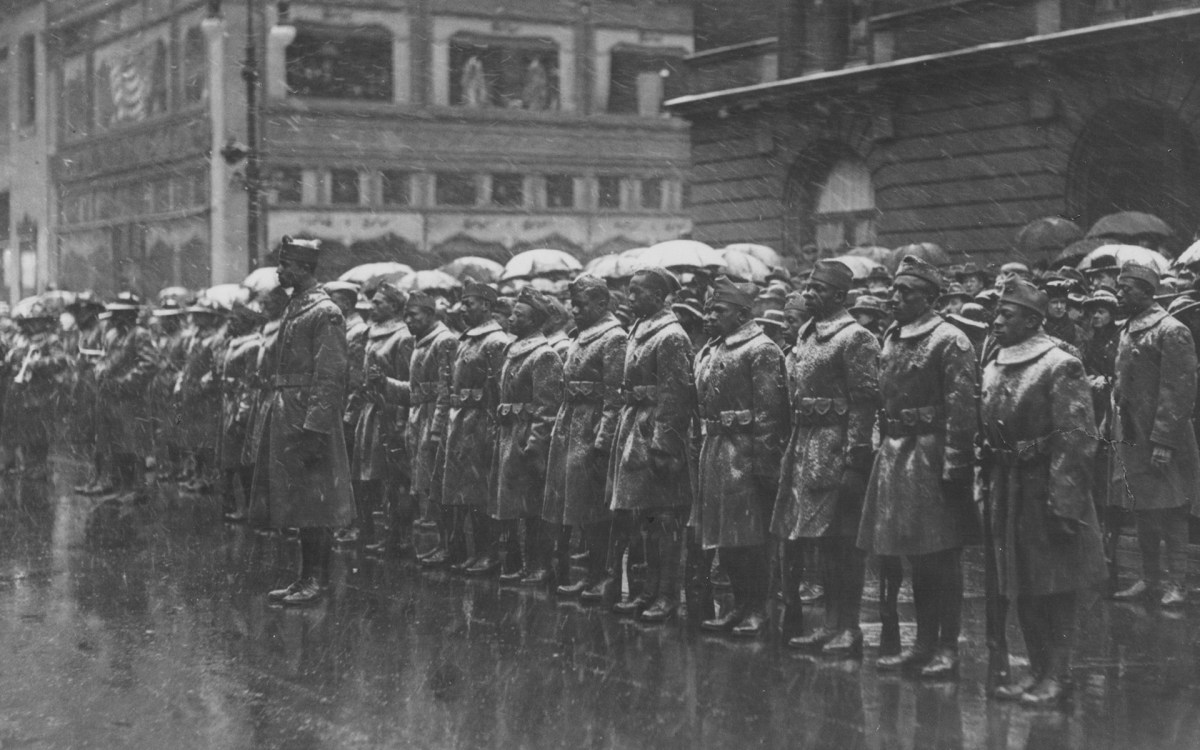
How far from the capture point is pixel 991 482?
8.55 metres

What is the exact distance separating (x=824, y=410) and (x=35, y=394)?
511 inches

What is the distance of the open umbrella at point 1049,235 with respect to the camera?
1956cm

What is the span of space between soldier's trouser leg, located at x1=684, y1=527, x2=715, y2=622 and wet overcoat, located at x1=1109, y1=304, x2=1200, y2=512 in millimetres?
2818

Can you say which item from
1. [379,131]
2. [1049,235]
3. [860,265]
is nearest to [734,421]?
[860,265]

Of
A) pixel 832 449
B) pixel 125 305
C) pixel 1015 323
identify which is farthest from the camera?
pixel 125 305

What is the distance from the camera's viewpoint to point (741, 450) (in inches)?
384

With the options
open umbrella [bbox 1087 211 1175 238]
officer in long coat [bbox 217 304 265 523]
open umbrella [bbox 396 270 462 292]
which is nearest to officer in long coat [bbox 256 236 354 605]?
officer in long coat [bbox 217 304 265 523]

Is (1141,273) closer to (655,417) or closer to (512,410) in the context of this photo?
(655,417)

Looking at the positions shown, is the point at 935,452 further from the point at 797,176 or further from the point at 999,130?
the point at 797,176

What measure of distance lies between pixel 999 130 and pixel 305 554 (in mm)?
14033

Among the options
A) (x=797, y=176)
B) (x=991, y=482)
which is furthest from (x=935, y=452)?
(x=797, y=176)

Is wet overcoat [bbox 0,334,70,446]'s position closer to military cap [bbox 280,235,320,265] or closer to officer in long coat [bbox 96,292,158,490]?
officer in long coat [bbox 96,292,158,490]

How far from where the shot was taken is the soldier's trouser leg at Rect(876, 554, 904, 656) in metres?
8.97

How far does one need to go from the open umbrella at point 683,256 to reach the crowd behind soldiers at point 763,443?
294cm
